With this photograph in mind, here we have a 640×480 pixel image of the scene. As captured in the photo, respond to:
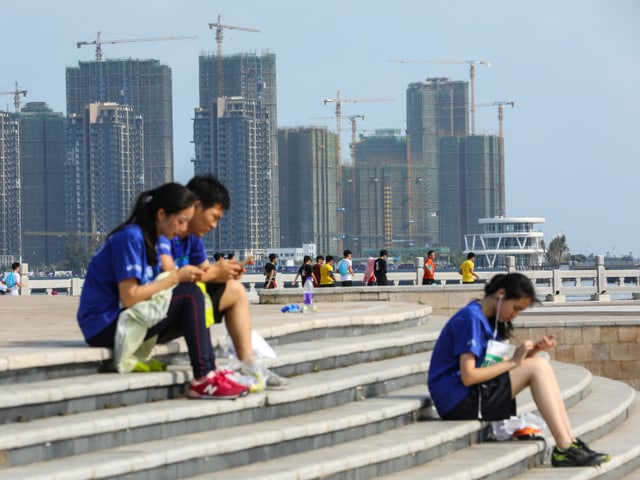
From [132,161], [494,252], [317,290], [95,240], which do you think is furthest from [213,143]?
[317,290]

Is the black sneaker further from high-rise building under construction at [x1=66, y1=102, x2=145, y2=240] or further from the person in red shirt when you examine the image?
high-rise building under construction at [x1=66, y1=102, x2=145, y2=240]

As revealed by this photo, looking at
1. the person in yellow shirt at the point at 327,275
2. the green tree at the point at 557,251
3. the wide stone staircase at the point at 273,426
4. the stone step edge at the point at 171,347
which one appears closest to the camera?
the wide stone staircase at the point at 273,426

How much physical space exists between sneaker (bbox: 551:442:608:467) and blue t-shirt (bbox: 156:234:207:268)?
2.19 metres

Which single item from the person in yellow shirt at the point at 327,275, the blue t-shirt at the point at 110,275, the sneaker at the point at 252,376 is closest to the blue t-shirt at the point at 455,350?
the sneaker at the point at 252,376

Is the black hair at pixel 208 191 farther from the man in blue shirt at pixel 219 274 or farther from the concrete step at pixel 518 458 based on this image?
the concrete step at pixel 518 458

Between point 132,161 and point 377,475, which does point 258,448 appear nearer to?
point 377,475

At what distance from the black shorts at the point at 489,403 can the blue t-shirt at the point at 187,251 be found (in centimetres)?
163

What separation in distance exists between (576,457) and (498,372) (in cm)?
62

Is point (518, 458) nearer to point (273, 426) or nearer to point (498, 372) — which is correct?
point (498, 372)

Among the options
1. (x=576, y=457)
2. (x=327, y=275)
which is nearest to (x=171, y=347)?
(x=576, y=457)

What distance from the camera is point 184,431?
241 inches

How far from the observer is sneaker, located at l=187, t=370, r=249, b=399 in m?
6.38

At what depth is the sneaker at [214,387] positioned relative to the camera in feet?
20.9

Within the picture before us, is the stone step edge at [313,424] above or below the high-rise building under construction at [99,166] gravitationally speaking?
below
